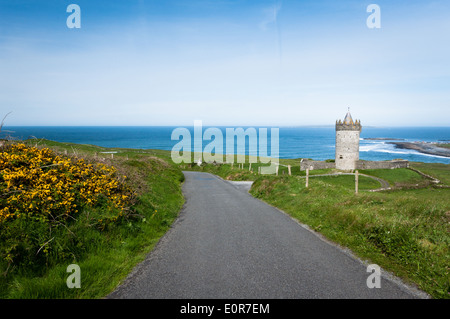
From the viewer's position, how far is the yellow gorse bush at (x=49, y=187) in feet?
24.0

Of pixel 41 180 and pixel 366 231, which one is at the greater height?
pixel 41 180

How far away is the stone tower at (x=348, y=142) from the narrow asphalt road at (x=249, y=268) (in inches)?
1786

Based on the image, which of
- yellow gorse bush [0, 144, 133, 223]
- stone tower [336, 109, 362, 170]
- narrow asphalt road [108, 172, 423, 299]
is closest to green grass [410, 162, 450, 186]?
stone tower [336, 109, 362, 170]

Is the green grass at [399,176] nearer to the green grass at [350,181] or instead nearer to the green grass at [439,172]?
the green grass at [350,181]

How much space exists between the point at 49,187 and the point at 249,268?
261 inches

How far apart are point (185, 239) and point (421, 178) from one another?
4779cm

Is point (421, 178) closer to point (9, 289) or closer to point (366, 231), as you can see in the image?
point (366, 231)

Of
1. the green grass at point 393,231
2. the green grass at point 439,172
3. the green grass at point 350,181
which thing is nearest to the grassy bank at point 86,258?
→ the green grass at point 393,231

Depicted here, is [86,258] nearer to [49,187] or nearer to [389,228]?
[49,187]

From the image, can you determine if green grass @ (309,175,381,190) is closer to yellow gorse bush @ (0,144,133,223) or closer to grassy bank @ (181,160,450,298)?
grassy bank @ (181,160,450,298)

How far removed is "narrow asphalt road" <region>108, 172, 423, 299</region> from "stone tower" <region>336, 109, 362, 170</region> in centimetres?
4537

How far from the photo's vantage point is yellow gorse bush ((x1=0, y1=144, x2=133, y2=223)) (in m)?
7.32
